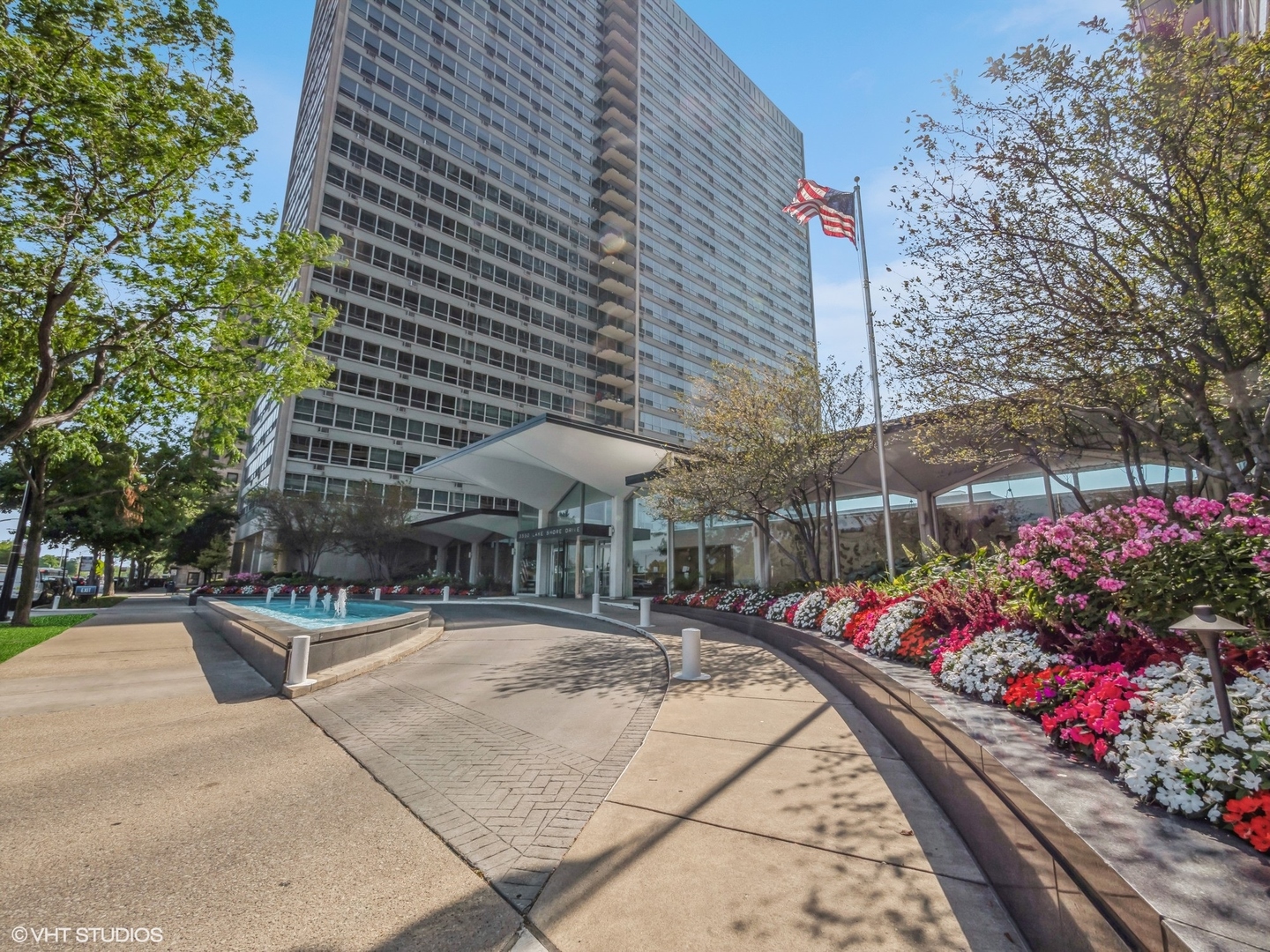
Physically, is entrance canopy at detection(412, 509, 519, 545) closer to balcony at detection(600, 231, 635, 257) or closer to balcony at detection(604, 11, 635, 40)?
balcony at detection(600, 231, 635, 257)

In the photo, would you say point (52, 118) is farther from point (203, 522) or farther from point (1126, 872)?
point (203, 522)

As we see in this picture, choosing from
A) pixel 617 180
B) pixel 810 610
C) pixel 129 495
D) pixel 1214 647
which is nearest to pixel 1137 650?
pixel 1214 647

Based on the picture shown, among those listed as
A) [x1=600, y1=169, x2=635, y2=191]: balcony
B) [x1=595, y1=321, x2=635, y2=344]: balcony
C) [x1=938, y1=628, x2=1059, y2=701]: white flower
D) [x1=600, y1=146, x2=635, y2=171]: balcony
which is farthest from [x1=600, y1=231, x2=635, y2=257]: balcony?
[x1=938, y1=628, x2=1059, y2=701]: white flower

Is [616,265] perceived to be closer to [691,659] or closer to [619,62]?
[619,62]

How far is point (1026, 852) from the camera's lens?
113 inches

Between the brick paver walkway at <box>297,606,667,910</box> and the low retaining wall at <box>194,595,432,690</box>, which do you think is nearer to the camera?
the brick paver walkway at <box>297,606,667,910</box>

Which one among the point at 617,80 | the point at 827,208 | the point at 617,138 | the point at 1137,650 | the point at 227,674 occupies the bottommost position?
the point at 227,674

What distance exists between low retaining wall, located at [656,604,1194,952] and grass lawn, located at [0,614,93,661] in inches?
619

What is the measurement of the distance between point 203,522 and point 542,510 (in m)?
44.8

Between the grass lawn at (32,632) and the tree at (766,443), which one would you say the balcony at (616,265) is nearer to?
the tree at (766,443)

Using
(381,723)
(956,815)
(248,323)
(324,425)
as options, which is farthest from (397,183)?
(956,815)

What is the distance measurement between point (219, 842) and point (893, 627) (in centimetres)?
818

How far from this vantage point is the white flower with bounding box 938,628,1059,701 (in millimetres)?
5457

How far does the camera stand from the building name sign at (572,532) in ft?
90.9
